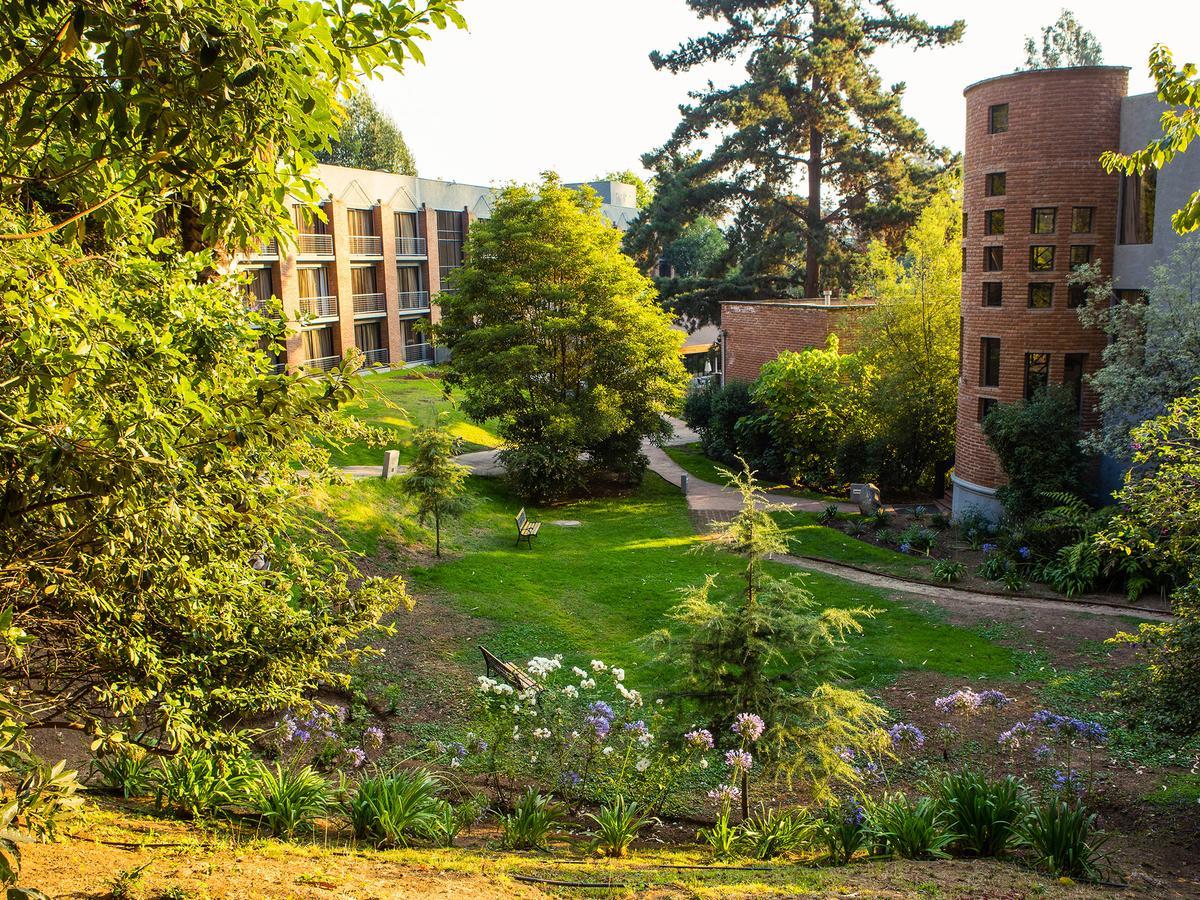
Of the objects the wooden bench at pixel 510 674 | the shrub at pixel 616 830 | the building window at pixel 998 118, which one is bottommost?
the wooden bench at pixel 510 674

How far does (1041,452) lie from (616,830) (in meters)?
15.9

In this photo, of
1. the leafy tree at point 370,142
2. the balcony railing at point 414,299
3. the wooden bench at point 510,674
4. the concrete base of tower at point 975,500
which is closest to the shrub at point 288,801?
the wooden bench at point 510,674

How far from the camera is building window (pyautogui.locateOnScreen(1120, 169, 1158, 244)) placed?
20.1 m

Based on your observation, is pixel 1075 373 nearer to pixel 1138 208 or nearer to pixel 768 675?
pixel 1138 208

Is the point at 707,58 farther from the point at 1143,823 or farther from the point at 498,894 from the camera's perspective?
the point at 498,894

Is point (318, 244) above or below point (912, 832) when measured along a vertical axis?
above

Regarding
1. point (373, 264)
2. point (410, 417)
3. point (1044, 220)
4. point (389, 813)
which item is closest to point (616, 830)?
point (389, 813)

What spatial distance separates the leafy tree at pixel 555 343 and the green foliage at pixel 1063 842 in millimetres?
20188

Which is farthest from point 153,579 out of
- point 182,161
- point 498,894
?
point 498,894

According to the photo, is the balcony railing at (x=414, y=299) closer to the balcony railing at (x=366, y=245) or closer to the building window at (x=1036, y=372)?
the balcony railing at (x=366, y=245)

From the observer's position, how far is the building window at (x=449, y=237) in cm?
5362

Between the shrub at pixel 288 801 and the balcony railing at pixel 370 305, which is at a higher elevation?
the balcony railing at pixel 370 305

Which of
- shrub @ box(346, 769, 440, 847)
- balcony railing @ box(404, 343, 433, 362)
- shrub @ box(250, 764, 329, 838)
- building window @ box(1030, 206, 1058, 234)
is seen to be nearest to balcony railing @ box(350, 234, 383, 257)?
balcony railing @ box(404, 343, 433, 362)

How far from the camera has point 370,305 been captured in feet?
158
